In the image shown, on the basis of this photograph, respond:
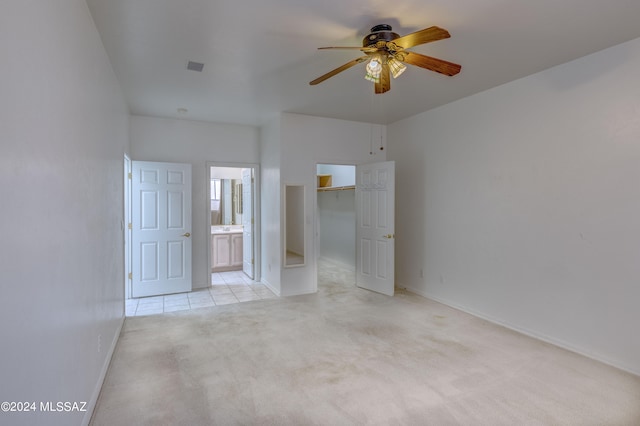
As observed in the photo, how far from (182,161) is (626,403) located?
5.77 metres

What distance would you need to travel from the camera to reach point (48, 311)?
1469mm

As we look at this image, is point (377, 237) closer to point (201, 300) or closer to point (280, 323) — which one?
point (280, 323)

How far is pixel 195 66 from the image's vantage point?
329 centimetres

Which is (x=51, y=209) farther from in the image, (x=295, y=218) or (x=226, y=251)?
(x=226, y=251)

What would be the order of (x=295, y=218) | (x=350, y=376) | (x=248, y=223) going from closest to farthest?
(x=350, y=376)
(x=295, y=218)
(x=248, y=223)

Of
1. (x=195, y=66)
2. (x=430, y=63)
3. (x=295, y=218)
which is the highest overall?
(x=195, y=66)

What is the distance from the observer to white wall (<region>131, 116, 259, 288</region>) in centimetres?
516

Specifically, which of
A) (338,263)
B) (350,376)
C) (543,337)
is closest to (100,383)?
(350,376)

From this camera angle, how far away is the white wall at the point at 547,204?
2.88m

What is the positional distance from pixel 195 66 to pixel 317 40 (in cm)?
131

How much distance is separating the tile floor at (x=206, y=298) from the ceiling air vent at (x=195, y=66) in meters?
2.97

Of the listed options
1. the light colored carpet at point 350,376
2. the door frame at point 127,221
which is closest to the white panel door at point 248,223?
the door frame at point 127,221

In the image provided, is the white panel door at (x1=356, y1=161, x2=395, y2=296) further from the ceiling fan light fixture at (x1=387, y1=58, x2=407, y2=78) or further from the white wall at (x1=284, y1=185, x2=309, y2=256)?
the ceiling fan light fixture at (x1=387, y1=58, x2=407, y2=78)

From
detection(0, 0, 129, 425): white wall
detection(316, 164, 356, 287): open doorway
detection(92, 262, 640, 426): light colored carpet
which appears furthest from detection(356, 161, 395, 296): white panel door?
detection(0, 0, 129, 425): white wall
